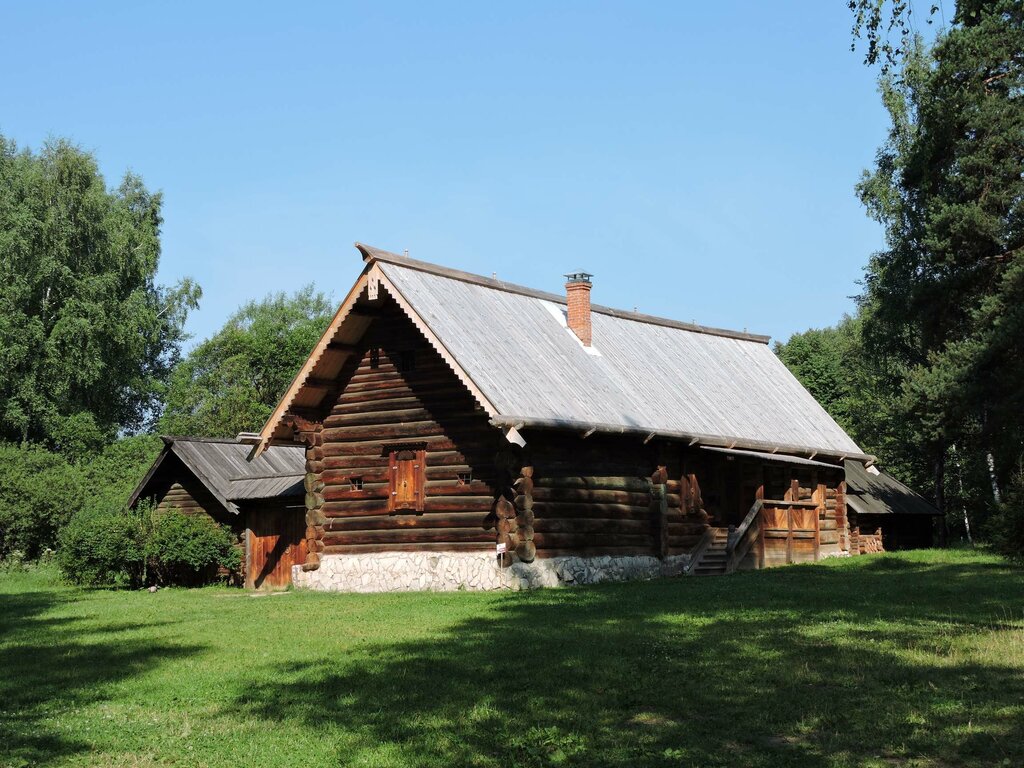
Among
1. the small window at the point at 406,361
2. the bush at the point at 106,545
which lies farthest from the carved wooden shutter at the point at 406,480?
the bush at the point at 106,545

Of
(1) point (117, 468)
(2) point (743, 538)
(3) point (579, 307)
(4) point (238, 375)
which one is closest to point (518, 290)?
(3) point (579, 307)

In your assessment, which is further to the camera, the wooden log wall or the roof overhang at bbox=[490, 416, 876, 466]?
the wooden log wall

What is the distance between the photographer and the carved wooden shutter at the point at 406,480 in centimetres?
2825

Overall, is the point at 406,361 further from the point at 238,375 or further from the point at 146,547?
the point at 238,375

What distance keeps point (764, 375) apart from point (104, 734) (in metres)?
31.6

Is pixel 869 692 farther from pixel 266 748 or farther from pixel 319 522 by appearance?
pixel 319 522

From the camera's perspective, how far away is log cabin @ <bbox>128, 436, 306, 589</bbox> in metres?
34.1

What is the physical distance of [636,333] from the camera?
3641cm

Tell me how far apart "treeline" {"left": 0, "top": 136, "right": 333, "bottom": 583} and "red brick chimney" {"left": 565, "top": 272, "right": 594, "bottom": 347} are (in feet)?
65.8

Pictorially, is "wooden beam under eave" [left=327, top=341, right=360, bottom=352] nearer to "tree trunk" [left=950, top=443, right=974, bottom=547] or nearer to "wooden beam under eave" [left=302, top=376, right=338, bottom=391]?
"wooden beam under eave" [left=302, top=376, right=338, bottom=391]

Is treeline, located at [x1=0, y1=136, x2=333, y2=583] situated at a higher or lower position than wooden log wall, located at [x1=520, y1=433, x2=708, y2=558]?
higher

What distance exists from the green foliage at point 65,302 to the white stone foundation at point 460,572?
94.2ft

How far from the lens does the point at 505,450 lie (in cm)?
2633

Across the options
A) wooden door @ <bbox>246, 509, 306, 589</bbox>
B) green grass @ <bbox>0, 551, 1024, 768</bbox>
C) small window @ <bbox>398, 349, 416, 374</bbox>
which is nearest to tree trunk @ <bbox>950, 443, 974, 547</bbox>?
wooden door @ <bbox>246, 509, 306, 589</bbox>
